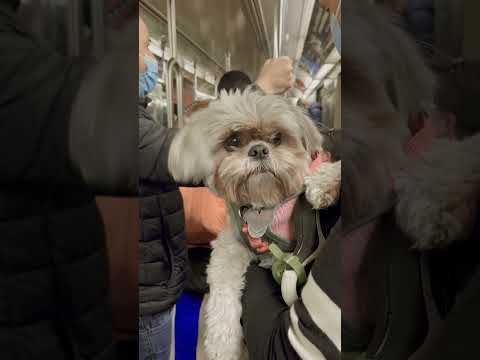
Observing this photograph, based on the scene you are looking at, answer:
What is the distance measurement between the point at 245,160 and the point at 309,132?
0.09 m

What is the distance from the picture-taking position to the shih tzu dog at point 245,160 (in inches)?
16.9

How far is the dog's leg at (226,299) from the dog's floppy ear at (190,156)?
9cm

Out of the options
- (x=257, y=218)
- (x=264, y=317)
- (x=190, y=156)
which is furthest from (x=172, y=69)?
(x=264, y=317)

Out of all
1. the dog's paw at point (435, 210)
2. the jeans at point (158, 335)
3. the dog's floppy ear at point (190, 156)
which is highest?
the dog's floppy ear at point (190, 156)

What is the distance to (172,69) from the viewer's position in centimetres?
51

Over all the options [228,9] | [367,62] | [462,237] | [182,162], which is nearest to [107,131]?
[182,162]

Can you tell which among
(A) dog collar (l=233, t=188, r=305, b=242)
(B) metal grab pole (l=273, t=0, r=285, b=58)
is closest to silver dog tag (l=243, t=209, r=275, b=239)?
(A) dog collar (l=233, t=188, r=305, b=242)

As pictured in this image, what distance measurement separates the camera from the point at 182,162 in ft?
1.55

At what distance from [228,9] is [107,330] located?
542mm

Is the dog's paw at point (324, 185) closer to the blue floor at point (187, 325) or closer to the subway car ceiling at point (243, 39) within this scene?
the subway car ceiling at point (243, 39)

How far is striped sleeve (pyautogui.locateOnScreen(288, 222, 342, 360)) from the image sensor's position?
0.37 metres

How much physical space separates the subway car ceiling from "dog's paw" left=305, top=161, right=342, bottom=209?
0.09 metres

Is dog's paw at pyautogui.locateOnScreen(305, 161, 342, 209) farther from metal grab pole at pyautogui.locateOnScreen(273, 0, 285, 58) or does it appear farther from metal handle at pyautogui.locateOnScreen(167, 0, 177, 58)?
metal handle at pyautogui.locateOnScreen(167, 0, 177, 58)

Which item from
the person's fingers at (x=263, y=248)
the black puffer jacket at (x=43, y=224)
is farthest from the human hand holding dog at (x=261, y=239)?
the black puffer jacket at (x=43, y=224)
